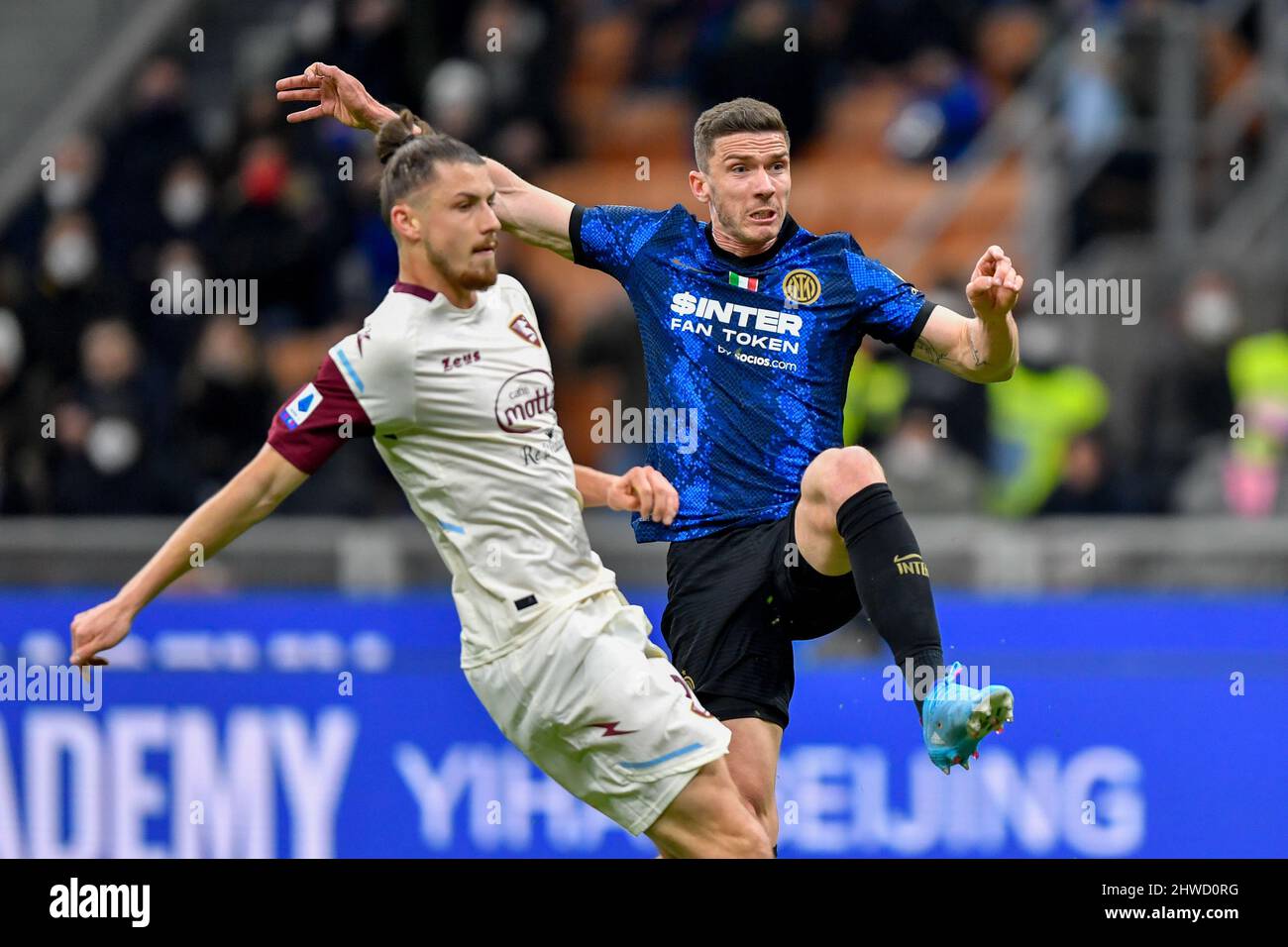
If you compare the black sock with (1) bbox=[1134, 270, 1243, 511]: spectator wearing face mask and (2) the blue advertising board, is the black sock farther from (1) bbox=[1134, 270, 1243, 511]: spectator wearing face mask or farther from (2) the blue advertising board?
(1) bbox=[1134, 270, 1243, 511]: spectator wearing face mask

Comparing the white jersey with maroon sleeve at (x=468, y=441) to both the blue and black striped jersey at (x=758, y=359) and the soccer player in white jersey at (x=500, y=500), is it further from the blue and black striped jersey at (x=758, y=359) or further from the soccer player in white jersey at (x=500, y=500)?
the blue and black striped jersey at (x=758, y=359)

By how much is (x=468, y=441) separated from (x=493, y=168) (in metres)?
1.47

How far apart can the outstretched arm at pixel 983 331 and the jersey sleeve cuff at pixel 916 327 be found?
14mm

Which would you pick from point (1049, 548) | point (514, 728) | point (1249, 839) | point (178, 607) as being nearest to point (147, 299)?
point (178, 607)

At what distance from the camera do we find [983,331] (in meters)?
7.08

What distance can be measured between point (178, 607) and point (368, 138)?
496cm

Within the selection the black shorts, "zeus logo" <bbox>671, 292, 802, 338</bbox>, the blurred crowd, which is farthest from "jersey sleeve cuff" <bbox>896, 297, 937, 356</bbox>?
the blurred crowd

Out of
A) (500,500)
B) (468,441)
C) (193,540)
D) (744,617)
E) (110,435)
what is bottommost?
(744,617)

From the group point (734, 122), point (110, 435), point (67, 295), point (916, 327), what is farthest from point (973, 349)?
point (67, 295)

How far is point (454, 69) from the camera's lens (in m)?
15.8

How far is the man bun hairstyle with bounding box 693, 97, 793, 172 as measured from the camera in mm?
7207

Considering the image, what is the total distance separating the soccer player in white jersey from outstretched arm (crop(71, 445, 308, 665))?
0.04 metres

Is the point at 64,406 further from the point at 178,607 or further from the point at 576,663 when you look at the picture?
the point at 576,663

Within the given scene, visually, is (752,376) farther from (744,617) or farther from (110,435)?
(110,435)
